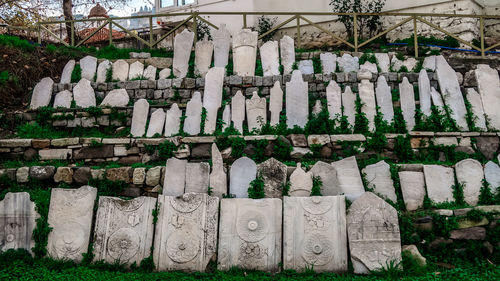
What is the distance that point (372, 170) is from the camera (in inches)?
218

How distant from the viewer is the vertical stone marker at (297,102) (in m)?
6.58

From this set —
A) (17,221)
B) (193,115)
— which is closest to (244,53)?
(193,115)

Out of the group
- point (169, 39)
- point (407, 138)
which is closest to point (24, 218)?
point (407, 138)

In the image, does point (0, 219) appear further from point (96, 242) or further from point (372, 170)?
point (372, 170)

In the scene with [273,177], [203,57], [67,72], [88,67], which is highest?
[203,57]

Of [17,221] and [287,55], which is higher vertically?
[287,55]

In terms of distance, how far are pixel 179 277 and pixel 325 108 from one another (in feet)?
11.3

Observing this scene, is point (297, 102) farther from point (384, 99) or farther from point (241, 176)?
point (241, 176)

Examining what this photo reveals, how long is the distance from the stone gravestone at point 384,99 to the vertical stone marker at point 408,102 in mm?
185

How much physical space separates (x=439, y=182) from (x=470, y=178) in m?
0.38

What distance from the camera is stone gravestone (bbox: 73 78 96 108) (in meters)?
7.23

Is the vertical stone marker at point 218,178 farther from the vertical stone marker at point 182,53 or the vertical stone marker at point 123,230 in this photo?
the vertical stone marker at point 182,53

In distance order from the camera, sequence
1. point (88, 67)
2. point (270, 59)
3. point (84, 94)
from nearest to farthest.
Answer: point (84, 94)
point (270, 59)
point (88, 67)

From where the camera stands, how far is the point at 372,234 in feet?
15.3
